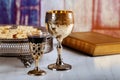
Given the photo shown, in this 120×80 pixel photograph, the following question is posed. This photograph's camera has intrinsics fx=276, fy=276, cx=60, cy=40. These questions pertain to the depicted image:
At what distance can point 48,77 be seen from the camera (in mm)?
732

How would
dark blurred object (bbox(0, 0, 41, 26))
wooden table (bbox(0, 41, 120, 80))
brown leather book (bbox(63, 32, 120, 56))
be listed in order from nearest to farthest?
wooden table (bbox(0, 41, 120, 80))
brown leather book (bbox(63, 32, 120, 56))
dark blurred object (bbox(0, 0, 41, 26))

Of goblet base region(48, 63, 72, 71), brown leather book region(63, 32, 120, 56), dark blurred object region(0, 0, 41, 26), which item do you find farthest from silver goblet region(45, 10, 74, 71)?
dark blurred object region(0, 0, 41, 26)

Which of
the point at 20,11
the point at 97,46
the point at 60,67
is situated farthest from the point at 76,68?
the point at 20,11

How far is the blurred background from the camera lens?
1.38m

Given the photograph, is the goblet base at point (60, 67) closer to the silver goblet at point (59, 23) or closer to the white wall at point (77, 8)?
the silver goblet at point (59, 23)

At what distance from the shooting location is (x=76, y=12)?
1.45 m

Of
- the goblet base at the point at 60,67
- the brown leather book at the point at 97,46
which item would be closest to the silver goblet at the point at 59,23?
the goblet base at the point at 60,67

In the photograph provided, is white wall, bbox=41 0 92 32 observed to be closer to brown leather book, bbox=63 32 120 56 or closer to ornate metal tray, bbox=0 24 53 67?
brown leather book, bbox=63 32 120 56

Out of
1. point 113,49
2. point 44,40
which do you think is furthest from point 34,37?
point 113,49

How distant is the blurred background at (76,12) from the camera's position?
4.53ft

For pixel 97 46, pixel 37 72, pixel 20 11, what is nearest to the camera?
pixel 37 72

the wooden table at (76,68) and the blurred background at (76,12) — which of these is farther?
the blurred background at (76,12)

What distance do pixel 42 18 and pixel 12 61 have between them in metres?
0.55

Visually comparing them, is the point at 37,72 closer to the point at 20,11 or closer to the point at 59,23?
the point at 59,23
